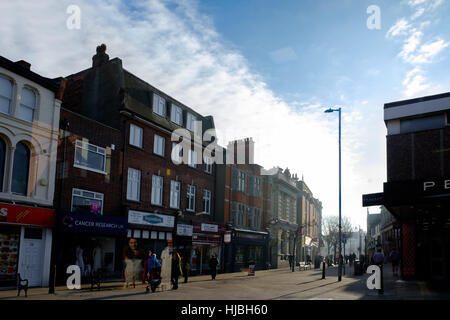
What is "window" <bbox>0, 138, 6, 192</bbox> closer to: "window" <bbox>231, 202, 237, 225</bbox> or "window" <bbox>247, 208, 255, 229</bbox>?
"window" <bbox>231, 202, 237, 225</bbox>

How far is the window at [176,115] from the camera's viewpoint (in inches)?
1253

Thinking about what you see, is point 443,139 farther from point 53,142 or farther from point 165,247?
point 53,142

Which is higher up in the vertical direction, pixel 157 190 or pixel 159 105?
pixel 159 105

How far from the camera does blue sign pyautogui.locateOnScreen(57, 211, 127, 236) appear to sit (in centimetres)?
2106

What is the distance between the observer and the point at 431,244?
76.3ft

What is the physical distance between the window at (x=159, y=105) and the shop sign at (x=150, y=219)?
7128 millimetres

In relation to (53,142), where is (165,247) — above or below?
below

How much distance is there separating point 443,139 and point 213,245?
18.6 metres

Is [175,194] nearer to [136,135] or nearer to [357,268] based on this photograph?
[136,135]

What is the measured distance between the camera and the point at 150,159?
92.7 feet

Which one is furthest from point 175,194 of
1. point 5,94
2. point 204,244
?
point 5,94

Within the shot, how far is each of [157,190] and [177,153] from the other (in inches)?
133

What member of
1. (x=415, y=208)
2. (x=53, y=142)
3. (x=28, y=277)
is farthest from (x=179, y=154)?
(x=415, y=208)

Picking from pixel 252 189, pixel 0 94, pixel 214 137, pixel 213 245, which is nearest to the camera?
pixel 0 94
